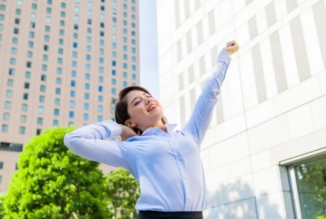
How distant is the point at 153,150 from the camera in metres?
1.86

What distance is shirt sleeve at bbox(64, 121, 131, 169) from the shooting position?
5.81ft

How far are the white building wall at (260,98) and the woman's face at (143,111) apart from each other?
625 cm

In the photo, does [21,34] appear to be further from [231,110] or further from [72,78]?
[231,110]

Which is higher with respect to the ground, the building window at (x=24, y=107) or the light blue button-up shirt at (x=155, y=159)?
the building window at (x=24, y=107)

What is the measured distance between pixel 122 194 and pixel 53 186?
1103cm

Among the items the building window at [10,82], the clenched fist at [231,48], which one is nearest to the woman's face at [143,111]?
the clenched fist at [231,48]

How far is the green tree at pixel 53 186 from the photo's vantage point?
51.3 feet

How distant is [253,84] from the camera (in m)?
9.51

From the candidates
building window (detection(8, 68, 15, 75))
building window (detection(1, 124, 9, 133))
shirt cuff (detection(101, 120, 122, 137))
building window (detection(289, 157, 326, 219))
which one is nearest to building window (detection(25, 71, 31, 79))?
building window (detection(8, 68, 15, 75))

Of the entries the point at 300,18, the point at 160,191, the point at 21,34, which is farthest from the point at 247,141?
the point at 21,34

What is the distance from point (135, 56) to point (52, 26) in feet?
49.3

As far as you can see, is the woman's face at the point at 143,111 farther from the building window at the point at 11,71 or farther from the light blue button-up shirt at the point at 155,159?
the building window at the point at 11,71

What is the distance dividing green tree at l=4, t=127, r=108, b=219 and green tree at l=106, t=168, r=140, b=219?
7.90 meters

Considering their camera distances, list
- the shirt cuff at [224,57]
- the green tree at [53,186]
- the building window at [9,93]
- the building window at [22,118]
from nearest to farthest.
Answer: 1. the shirt cuff at [224,57]
2. the green tree at [53,186]
3. the building window at [22,118]
4. the building window at [9,93]
